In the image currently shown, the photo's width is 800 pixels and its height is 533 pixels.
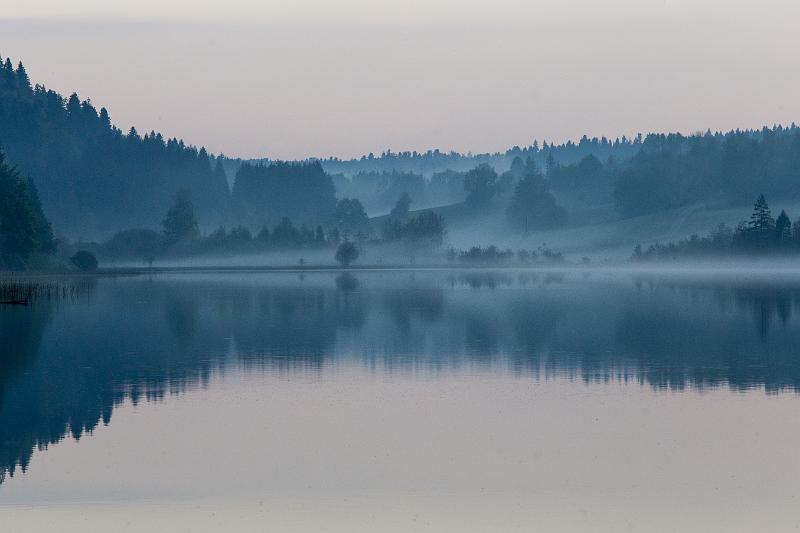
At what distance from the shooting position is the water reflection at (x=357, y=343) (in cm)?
4047

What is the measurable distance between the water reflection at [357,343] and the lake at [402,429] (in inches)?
9.5

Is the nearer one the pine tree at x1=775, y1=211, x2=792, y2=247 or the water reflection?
the water reflection

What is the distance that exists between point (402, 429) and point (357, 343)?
963 inches

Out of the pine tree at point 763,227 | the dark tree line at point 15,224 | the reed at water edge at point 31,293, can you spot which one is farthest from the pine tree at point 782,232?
the reed at water edge at point 31,293

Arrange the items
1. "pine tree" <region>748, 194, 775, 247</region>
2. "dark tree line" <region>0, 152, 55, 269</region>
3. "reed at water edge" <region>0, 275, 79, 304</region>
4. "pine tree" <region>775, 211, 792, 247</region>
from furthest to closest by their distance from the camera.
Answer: "pine tree" <region>748, 194, 775, 247</region>, "pine tree" <region>775, 211, 792, 247</region>, "dark tree line" <region>0, 152, 55, 269</region>, "reed at water edge" <region>0, 275, 79, 304</region>

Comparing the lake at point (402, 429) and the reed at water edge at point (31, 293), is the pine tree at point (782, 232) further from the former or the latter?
the lake at point (402, 429)

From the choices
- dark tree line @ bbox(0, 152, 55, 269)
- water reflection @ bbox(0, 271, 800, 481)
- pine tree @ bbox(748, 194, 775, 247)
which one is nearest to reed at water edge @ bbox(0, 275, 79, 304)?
water reflection @ bbox(0, 271, 800, 481)

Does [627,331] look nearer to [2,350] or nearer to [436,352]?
[436,352]

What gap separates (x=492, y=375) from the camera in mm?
43812

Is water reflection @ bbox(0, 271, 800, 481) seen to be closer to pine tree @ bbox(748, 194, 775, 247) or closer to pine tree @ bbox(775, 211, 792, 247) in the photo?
pine tree @ bbox(775, 211, 792, 247)

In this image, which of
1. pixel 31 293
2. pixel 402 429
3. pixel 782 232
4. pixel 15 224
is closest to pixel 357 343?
pixel 402 429

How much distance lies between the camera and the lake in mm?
23719

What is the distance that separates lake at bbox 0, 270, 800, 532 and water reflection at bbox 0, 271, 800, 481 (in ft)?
0.79

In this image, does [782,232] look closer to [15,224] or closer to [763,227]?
[763,227]
